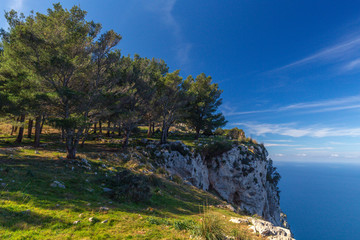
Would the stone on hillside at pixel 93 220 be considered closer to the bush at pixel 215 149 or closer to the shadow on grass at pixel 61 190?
the shadow on grass at pixel 61 190

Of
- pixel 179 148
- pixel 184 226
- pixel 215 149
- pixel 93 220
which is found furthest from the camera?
pixel 215 149

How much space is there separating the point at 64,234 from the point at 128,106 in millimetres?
20861

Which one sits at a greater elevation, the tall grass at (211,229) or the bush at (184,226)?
the tall grass at (211,229)

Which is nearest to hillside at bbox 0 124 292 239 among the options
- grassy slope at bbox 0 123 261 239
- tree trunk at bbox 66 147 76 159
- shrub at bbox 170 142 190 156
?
grassy slope at bbox 0 123 261 239

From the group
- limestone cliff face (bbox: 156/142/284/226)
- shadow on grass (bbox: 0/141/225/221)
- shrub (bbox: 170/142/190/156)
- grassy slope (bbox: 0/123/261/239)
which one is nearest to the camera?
grassy slope (bbox: 0/123/261/239)

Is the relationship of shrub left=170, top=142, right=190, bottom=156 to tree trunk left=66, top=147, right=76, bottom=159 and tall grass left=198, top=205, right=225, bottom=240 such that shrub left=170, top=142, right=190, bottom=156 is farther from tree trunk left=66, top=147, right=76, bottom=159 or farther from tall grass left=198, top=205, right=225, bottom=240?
tall grass left=198, top=205, right=225, bottom=240

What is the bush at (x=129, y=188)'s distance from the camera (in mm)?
9477

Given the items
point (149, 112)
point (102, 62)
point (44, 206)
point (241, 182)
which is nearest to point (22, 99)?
point (102, 62)

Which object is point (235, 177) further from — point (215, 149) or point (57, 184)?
point (57, 184)

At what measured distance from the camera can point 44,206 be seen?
644 centimetres

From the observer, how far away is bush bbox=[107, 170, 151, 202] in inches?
373

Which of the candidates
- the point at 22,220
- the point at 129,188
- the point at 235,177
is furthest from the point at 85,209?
the point at 235,177

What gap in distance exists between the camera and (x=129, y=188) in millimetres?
9938

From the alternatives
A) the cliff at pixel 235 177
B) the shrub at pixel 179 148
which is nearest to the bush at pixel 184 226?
the shrub at pixel 179 148
